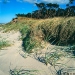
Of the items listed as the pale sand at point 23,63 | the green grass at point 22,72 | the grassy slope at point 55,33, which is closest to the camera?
the green grass at point 22,72

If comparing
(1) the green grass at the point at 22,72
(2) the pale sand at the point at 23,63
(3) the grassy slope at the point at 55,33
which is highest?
(3) the grassy slope at the point at 55,33

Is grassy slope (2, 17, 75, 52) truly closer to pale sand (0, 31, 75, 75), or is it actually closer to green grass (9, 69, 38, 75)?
pale sand (0, 31, 75, 75)

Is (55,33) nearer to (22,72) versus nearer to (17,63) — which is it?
(17,63)

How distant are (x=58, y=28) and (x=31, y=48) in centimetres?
93

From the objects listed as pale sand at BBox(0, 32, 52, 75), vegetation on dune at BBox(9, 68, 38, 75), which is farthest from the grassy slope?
vegetation on dune at BBox(9, 68, 38, 75)

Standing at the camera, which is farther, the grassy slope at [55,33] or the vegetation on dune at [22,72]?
the grassy slope at [55,33]

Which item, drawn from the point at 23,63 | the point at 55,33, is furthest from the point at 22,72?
the point at 55,33

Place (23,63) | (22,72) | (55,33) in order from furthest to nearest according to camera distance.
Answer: (55,33) → (23,63) → (22,72)

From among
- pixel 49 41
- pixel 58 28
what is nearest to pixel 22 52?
pixel 49 41

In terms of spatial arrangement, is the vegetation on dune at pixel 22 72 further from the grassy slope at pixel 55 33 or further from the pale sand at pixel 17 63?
the grassy slope at pixel 55 33

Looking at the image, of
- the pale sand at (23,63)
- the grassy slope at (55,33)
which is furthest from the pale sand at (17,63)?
the grassy slope at (55,33)

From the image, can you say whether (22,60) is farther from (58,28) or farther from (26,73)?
(58,28)

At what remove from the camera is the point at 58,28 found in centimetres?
448

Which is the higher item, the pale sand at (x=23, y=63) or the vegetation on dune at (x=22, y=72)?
the pale sand at (x=23, y=63)
